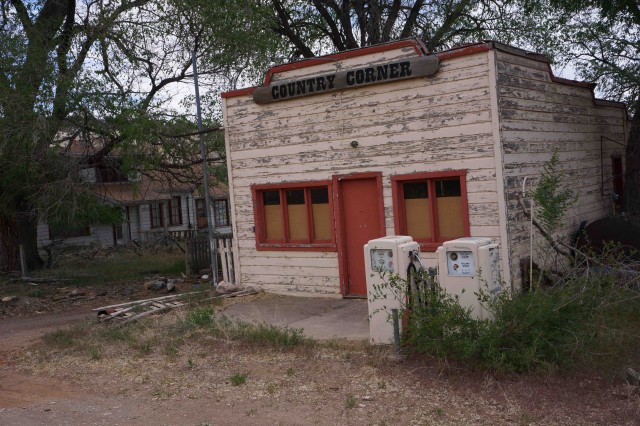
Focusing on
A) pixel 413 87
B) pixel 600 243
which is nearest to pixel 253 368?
pixel 413 87

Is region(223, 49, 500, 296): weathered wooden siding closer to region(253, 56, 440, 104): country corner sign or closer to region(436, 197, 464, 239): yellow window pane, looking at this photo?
region(253, 56, 440, 104): country corner sign

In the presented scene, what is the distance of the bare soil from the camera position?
6.14m

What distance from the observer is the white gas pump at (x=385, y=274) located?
812 cm

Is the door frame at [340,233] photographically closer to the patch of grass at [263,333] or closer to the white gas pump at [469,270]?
the patch of grass at [263,333]

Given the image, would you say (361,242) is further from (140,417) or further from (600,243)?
(140,417)

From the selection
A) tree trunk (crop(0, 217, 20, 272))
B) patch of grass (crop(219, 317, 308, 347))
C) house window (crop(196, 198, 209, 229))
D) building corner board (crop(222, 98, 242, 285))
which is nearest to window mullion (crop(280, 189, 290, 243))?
building corner board (crop(222, 98, 242, 285))

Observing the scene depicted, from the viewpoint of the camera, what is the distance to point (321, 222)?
1231 centimetres

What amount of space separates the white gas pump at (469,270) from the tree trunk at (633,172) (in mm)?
7273

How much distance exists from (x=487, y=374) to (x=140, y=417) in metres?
3.52

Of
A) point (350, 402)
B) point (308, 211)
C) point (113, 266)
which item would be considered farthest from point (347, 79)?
point (113, 266)

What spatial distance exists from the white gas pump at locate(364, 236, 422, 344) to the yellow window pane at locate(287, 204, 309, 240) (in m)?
4.15

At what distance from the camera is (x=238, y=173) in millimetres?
13172

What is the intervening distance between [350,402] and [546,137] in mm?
6770

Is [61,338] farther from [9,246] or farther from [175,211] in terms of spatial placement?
[175,211]
